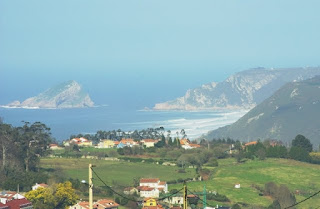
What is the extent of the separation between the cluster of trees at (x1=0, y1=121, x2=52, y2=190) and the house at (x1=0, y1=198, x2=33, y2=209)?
439 inches

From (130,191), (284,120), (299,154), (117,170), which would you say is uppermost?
(284,120)

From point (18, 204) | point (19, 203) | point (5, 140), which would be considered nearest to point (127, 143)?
point (5, 140)

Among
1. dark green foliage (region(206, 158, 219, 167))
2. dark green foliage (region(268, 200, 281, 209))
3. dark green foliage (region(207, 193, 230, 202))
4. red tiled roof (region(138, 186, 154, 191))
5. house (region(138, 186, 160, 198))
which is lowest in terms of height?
dark green foliage (region(268, 200, 281, 209))

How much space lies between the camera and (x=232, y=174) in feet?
277

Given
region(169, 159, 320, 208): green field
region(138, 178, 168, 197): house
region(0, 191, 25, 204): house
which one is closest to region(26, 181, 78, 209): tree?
region(0, 191, 25, 204): house

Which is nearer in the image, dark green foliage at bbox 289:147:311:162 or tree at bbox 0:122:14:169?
tree at bbox 0:122:14:169

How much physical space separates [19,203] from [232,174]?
31.0 m

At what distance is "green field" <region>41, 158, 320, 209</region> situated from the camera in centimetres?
7488

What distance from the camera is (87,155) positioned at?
94750 mm

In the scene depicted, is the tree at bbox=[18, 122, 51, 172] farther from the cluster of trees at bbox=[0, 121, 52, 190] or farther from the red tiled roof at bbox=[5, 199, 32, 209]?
the red tiled roof at bbox=[5, 199, 32, 209]

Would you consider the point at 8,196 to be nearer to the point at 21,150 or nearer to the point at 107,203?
the point at 107,203

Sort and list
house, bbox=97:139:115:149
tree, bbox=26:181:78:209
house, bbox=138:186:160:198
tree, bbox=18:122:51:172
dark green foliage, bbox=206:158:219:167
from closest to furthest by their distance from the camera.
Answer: tree, bbox=26:181:78:209 < house, bbox=138:186:160:198 < tree, bbox=18:122:51:172 < dark green foliage, bbox=206:158:219:167 < house, bbox=97:139:115:149

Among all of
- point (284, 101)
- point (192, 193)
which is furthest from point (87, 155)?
point (284, 101)

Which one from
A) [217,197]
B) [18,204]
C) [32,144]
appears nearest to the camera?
[18,204]
